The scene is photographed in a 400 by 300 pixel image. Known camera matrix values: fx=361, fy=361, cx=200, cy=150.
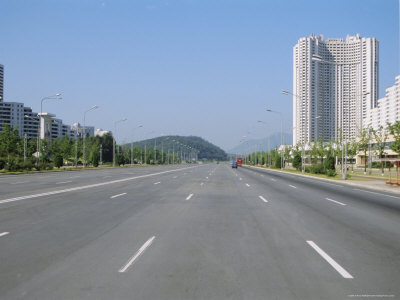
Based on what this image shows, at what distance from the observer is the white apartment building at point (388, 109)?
154875mm

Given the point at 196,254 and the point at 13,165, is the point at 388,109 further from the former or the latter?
the point at 196,254

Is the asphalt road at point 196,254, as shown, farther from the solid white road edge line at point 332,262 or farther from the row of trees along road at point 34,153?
the row of trees along road at point 34,153

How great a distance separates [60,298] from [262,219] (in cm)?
680

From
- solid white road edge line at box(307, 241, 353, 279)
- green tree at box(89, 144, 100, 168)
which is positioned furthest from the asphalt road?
green tree at box(89, 144, 100, 168)

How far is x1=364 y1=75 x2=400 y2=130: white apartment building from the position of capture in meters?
155

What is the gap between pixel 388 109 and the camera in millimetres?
162375

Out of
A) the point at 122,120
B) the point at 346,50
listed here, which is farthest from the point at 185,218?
the point at 346,50

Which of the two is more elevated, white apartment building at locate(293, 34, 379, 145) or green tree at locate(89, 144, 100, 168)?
white apartment building at locate(293, 34, 379, 145)

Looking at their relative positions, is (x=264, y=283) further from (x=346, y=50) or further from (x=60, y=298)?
(x=346, y=50)

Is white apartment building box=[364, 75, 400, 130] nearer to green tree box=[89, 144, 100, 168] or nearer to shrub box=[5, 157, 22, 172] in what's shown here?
green tree box=[89, 144, 100, 168]

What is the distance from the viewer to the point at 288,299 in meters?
4.37

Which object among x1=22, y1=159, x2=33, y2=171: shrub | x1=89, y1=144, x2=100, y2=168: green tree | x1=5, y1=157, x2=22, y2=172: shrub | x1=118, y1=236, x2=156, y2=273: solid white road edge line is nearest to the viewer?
x1=118, y1=236, x2=156, y2=273: solid white road edge line

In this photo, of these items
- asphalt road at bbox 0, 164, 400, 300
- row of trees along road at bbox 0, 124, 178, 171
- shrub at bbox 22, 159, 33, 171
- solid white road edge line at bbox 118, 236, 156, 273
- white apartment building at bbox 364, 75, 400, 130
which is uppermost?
white apartment building at bbox 364, 75, 400, 130

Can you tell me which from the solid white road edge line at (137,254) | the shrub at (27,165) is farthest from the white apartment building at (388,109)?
the solid white road edge line at (137,254)
